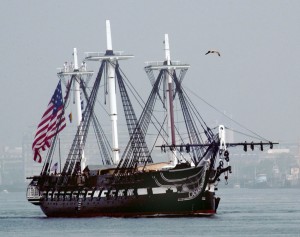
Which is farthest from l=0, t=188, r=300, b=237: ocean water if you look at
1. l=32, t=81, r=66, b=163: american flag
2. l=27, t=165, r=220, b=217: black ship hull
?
l=32, t=81, r=66, b=163: american flag

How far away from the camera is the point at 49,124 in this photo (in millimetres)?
157750

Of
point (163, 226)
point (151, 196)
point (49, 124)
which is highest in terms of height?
point (49, 124)

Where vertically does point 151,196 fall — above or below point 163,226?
above

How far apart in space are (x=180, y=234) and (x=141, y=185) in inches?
889

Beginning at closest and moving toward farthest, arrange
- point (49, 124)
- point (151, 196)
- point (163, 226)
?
point (163, 226) → point (151, 196) → point (49, 124)

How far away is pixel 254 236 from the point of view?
119750mm

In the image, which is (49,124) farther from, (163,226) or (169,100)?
(163,226)

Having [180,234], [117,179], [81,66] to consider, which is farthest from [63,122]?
[180,234]

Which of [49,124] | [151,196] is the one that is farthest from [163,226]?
[49,124]

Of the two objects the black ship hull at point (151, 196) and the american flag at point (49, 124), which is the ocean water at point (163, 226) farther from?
the american flag at point (49, 124)

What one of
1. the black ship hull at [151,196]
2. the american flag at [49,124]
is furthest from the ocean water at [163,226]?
the american flag at [49,124]

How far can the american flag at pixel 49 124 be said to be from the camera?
15625 cm

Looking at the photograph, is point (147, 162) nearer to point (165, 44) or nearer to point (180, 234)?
point (165, 44)

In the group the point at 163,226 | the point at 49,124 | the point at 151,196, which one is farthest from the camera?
the point at 49,124
